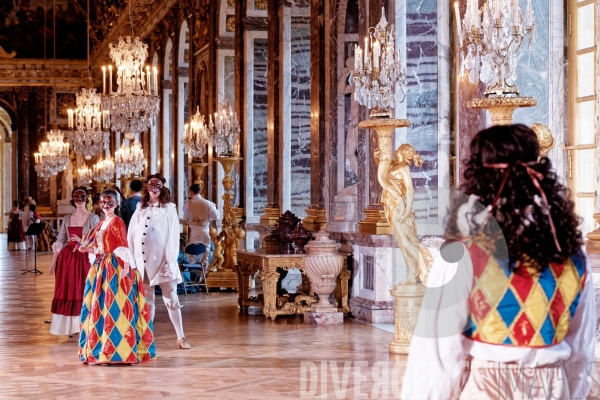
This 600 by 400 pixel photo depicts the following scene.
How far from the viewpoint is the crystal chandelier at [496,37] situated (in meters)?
6.33

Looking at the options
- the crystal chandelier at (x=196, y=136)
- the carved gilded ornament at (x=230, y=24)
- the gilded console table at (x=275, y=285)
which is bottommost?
the gilded console table at (x=275, y=285)

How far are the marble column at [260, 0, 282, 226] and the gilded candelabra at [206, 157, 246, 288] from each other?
28.2 inches

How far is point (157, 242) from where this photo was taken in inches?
346

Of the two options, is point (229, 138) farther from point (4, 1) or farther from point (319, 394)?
point (4, 1)

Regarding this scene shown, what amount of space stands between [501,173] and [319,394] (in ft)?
13.4

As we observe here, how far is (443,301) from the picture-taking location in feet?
10.2

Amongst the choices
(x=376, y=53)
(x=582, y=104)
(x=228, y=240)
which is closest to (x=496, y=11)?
(x=582, y=104)

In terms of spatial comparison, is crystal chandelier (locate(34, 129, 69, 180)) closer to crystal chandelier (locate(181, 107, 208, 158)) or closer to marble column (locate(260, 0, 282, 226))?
crystal chandelier (locate(181, 107, 208, 158))

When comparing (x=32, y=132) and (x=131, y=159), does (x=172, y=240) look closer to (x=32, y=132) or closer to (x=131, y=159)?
(x=131, y=159)

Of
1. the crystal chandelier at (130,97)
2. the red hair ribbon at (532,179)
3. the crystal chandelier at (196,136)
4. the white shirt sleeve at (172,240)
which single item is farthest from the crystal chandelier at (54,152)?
the red hair ribbon at (532,179)

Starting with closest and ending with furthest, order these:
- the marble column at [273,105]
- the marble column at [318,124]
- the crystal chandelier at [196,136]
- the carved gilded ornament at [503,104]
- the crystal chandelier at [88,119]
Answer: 1. the carved gilded ornament at [503,104]
2. the marble column at [318,124]
3. the marble column at [273,105]
4. the crystal chandelier at [196,136]
5. the crystal chandelier at [88,119]

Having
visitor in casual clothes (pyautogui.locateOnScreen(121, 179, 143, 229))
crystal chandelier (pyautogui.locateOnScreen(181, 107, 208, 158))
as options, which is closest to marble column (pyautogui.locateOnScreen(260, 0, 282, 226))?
crystal chandelier (pyautogui.locateOnScreen(181, 107, 208, 158))

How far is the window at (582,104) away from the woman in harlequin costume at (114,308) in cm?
368

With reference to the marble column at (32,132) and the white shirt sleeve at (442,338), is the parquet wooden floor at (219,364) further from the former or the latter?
the marble column at (32,132)
